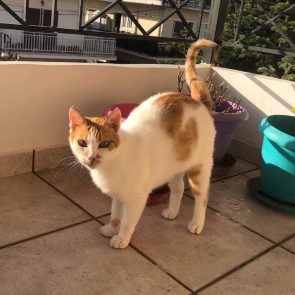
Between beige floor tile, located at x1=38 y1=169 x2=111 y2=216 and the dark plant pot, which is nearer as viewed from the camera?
beige floor tile, located at x1=38 y1=169 x2=111 y2=216

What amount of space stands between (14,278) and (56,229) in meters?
0.37

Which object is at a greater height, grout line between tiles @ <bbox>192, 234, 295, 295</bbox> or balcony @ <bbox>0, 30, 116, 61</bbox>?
balcony @ <bbox>0, 30, 116, 61</bbox>

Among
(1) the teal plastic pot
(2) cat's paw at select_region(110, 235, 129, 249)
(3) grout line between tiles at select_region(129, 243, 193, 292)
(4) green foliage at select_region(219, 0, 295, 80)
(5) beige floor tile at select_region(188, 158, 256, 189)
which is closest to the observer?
(3) grout line between tiles at select_region(129, 243, 193, 292)

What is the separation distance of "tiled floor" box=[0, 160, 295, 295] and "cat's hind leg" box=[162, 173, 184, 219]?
38 mm

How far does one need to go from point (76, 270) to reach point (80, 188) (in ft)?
2.33

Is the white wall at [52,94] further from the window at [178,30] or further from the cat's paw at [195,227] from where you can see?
the window at [178,30]

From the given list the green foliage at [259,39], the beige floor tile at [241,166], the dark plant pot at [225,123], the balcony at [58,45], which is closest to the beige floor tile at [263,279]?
the dark plant pot at [225,123]

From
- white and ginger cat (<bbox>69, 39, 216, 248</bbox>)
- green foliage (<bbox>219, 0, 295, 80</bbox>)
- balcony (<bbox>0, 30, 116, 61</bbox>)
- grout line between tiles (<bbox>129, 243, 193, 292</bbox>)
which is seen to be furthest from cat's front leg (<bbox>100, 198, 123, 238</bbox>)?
balcony (<bbox>0, 30, 116, 61</bbox>)

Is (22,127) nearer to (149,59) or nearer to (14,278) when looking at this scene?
(14,278)

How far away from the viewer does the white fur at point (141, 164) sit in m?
1.54

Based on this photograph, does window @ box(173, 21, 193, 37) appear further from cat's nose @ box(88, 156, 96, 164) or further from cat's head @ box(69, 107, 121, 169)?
cat's nose @ box(88, 156, 96, 164)

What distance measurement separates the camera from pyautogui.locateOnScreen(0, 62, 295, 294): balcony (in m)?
1.50

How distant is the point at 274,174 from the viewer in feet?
7.18

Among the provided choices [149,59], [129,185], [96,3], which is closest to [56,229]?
[129,185]
